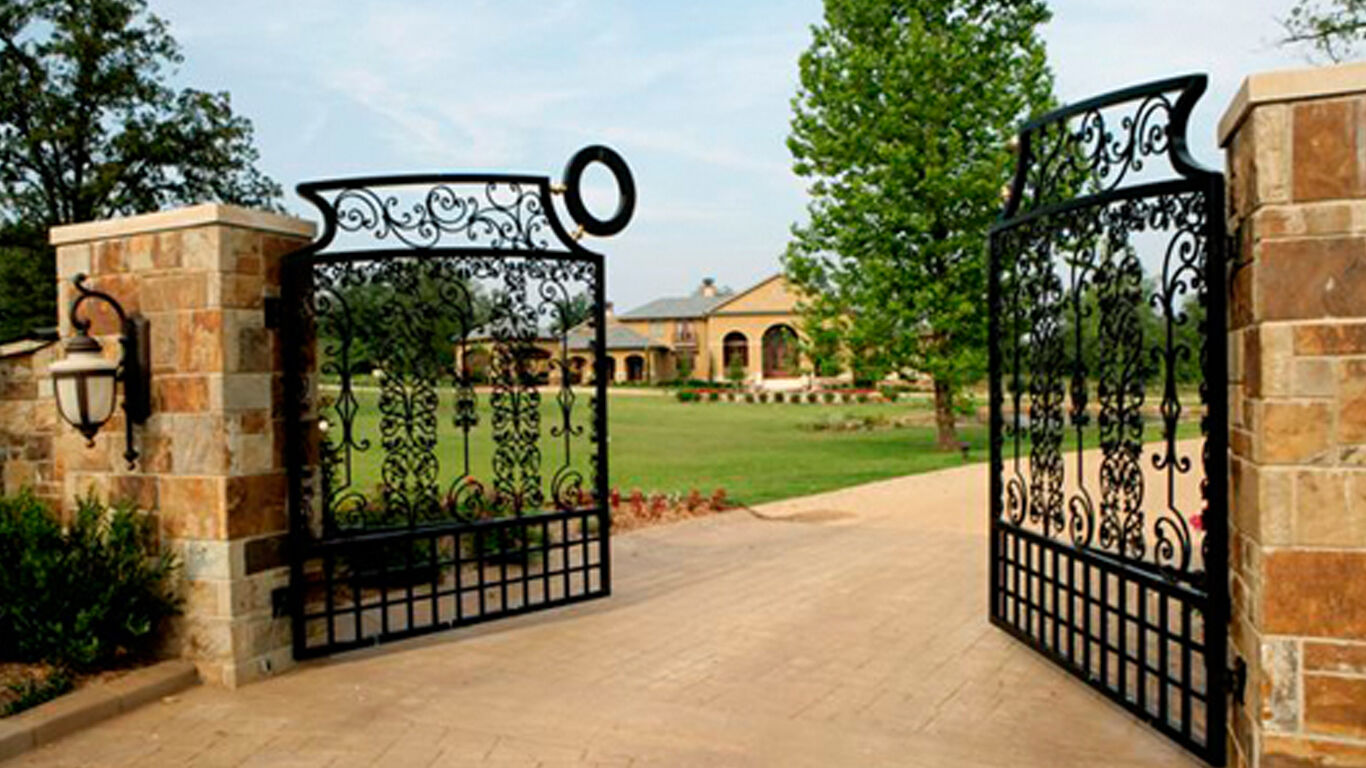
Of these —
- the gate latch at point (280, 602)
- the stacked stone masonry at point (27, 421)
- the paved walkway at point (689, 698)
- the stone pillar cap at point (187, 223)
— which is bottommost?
the paved walkway at point (689, 698)

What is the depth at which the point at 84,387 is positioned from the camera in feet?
16.8

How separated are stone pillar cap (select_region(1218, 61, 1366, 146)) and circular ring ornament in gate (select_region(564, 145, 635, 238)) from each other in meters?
4.12

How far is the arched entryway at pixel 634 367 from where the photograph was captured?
199ft

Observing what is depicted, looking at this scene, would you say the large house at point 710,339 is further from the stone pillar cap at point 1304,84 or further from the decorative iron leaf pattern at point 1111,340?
the stone pillar cap at point 1304,84

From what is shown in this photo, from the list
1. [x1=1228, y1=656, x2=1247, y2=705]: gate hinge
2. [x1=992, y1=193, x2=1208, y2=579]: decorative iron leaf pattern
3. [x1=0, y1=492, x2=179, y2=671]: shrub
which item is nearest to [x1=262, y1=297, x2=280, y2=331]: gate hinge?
[x1=0, y1=492, x2=179, y2=671]: shrub

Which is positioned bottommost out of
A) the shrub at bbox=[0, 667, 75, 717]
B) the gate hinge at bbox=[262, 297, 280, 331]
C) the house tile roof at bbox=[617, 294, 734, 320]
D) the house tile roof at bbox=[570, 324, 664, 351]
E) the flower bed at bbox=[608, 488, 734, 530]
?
the flower bed at bbox=[608, 488, 734, 530]

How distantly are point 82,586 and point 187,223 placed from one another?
2055 mm

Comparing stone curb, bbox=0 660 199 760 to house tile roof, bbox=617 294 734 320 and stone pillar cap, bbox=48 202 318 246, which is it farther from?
house tile roof, bbox=617 294 734 320

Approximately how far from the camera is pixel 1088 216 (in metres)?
5.01

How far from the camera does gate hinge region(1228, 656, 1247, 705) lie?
12.4 ft

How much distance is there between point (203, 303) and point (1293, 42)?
18593mm

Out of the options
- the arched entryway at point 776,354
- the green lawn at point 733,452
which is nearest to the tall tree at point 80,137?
the green lawn at point 733,452

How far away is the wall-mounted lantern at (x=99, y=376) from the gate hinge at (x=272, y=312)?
0.68 metres

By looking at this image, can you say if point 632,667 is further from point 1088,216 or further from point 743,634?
point 1088,216
